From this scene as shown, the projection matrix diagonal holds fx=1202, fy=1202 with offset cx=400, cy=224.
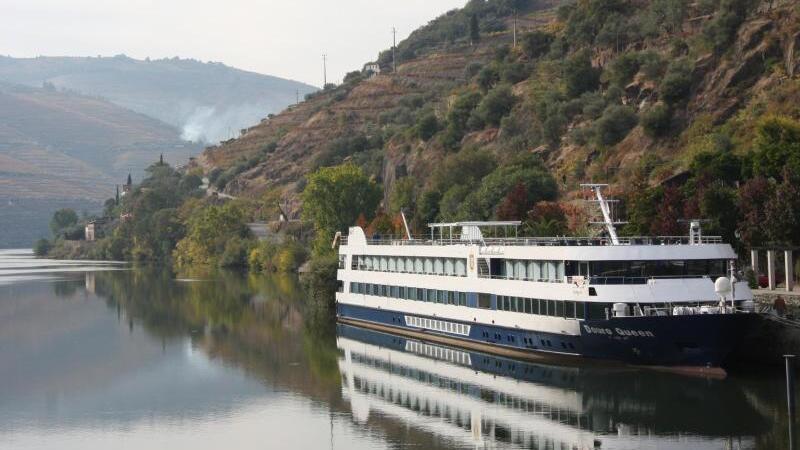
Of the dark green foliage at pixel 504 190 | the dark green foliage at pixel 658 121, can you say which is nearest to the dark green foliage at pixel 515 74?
the dark green foliage at pixel 504 190

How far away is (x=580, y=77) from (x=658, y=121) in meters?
20.0

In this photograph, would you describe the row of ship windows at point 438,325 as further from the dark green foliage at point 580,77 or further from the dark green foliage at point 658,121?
the dark green foliage at point 580,77

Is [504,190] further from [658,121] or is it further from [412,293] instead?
[412,293]

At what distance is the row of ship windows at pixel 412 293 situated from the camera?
188ft

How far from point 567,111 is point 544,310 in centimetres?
5529

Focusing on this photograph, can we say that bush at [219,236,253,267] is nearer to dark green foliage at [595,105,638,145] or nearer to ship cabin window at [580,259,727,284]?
dark green foliage at [595,105,638,145]

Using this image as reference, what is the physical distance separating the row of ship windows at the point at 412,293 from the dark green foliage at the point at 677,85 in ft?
110

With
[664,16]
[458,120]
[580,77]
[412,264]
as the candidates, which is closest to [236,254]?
[458,120]

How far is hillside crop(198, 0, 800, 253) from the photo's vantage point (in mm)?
67750

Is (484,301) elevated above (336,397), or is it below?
above

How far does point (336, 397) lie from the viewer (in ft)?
160

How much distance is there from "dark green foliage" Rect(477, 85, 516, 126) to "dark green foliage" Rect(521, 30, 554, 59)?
12.2 metres

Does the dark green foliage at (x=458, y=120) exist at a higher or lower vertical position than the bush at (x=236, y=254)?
higher

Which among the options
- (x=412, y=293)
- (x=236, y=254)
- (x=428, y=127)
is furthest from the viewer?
(x=236, y=254)
